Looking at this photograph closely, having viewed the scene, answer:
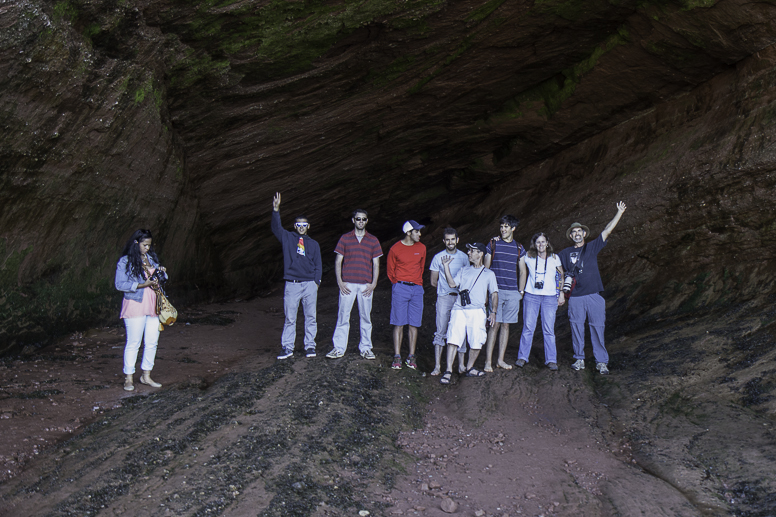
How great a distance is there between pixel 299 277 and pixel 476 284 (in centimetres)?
217

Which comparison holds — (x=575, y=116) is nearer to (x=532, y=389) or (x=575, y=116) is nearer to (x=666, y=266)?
(x=666, y=266)

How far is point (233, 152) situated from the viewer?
9.70 metres

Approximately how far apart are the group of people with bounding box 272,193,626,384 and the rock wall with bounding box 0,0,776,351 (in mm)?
1997

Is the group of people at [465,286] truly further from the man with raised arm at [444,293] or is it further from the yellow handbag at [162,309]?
the yellow handbag at [162,309]

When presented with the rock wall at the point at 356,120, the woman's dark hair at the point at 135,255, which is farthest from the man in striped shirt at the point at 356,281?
the rock wall at the point at 356,120

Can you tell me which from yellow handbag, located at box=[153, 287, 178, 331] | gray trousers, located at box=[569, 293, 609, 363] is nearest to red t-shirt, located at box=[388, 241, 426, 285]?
gray trousers, located at box=[569, 293, 609, 363]

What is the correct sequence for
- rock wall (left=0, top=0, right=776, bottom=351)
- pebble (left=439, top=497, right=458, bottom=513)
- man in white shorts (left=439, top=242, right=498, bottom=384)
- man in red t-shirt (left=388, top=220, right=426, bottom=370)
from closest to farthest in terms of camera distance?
pebble (left=439, top=497, right=458, bottom=513) → man in white shorts (left=439, top=242, right=498, bottom=384) → rock wall (left=0, top=0, right=776, bottom=351) → man in red t-shirt (left=388, top=220, right=426, bottom=370)

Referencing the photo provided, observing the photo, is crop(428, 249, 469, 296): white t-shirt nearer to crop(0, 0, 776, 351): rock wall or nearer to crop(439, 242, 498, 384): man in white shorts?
crop(439, 242, 498, 384): man in white shorts

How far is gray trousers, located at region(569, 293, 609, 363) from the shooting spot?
6.95 meters

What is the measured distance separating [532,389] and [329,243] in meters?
10.1

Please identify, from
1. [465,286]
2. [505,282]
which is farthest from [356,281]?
[505,282]

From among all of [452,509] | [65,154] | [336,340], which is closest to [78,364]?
[65,154]

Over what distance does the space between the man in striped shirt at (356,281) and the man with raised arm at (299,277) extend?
0.32 m

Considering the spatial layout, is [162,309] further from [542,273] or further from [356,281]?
[542,273]
